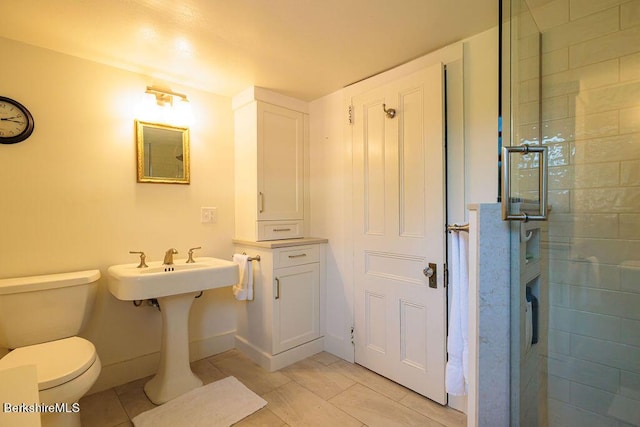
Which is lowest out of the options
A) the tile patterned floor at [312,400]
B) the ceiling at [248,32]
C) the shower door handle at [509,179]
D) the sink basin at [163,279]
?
the tile patterned floor at [312,400]

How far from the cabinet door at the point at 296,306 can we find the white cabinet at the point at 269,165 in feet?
1.13

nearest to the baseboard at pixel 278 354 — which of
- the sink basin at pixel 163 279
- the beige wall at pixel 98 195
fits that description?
the beige wall at pixel 98 195

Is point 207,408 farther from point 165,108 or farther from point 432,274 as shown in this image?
point 165,108

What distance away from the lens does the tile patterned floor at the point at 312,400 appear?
1.66 m

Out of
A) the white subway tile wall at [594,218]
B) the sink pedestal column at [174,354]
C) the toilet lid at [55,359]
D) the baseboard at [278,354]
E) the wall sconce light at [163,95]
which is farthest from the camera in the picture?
the baseboard at [278,354]

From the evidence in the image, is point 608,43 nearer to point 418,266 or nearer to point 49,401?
point 418,266

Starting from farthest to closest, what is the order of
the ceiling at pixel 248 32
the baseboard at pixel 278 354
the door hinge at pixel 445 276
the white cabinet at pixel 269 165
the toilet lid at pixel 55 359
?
the white cabinet at pixel 269 165, the baseboard at pixel 278 354, the door hinge at pixel 445 276, the ceiling at pixel 248 32, the toilet lid at pixel 55 359

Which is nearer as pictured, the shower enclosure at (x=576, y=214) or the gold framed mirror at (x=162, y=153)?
the shower enclosure at (x=576, y=214)

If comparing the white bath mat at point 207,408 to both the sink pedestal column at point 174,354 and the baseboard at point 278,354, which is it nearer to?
the sink pedestal column at point 174,354

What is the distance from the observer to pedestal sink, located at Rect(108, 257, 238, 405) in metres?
1.75

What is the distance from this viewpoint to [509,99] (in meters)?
1.17

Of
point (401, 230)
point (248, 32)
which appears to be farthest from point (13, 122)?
point (401, 230)

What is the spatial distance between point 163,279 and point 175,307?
11.9 inches

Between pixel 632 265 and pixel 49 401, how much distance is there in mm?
2440
